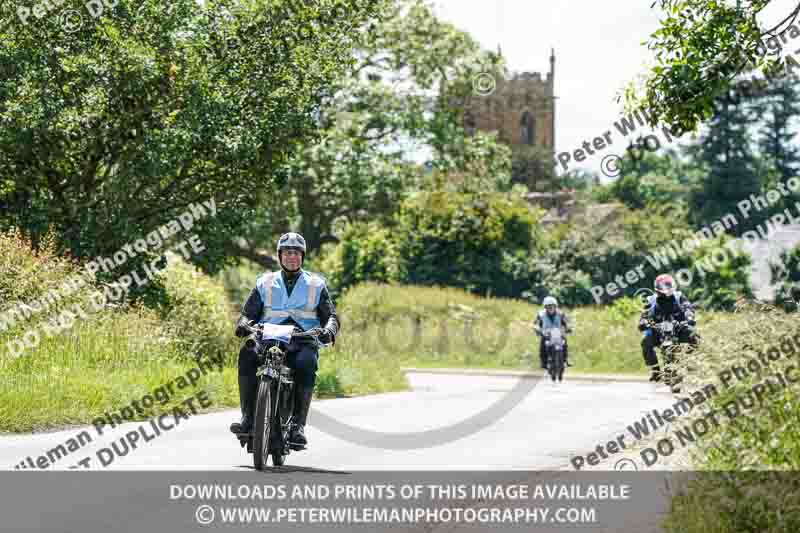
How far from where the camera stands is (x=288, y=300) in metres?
10.8

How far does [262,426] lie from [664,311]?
8.95 m

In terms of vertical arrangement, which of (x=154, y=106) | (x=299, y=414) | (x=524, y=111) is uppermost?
(x=524, y=111)

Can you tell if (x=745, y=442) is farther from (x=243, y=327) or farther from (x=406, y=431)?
(x=406, y=431)

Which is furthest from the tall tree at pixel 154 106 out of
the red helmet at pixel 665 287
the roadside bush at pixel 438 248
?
the roadside bush at pixel 438 248

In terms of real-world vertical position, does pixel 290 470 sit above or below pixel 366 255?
below

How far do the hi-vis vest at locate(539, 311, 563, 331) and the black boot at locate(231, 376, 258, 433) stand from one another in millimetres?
18266

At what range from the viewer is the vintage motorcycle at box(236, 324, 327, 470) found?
33.7 ft

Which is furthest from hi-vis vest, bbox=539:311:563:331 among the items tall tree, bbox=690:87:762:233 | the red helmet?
tall tree, bbox=690:87:762:233

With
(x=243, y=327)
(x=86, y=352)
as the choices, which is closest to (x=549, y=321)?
(x=86, y=352)

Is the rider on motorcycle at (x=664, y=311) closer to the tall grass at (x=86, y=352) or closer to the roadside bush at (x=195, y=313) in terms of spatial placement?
the tall grass at (x=86, y=352)

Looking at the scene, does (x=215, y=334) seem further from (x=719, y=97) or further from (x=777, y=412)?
(x=777, y=412)

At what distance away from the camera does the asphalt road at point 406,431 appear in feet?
37.6

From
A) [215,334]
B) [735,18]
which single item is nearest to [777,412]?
[735,18]

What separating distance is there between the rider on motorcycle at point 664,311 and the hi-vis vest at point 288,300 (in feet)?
25.3
